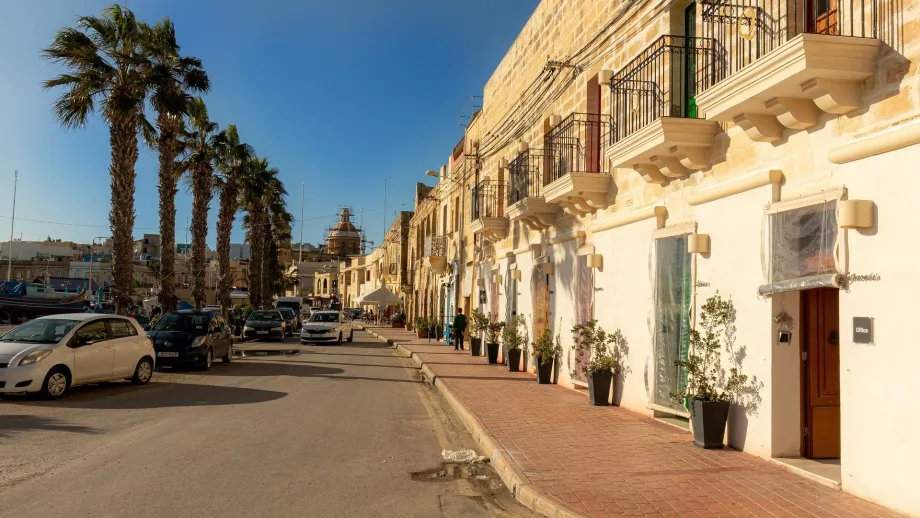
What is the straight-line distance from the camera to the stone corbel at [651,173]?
10.5 metres

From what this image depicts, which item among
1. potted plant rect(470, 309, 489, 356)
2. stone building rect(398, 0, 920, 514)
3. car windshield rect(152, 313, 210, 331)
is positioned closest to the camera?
stone building rect(398, 0, 920, 514)

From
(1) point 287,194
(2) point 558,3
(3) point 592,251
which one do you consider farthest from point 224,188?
(3) point 592,251

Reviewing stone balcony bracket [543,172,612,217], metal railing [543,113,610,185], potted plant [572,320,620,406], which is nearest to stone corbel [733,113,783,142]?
stone balcony bracket [543,172,612,217]

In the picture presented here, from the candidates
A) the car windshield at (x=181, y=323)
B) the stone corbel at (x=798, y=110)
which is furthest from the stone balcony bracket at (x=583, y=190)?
the car windshield at (x=181, y=323)

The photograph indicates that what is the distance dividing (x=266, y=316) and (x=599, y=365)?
24732 mm

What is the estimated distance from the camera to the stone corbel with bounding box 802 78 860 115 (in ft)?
21.3

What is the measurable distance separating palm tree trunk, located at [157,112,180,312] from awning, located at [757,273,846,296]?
21281mm

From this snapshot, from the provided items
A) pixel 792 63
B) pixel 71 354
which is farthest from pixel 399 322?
pixel 792 63

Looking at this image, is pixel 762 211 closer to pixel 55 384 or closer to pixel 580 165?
pixel 580 165

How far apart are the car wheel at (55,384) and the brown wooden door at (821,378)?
1170cm

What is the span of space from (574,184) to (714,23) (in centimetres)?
424

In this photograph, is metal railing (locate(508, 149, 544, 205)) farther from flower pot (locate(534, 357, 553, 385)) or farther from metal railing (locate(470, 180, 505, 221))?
flower pot (locate(534, 357, 553, 385))

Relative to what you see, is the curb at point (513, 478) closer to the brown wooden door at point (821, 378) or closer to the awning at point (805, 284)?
the awning at point (805, 284)

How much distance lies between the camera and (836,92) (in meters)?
6.52
